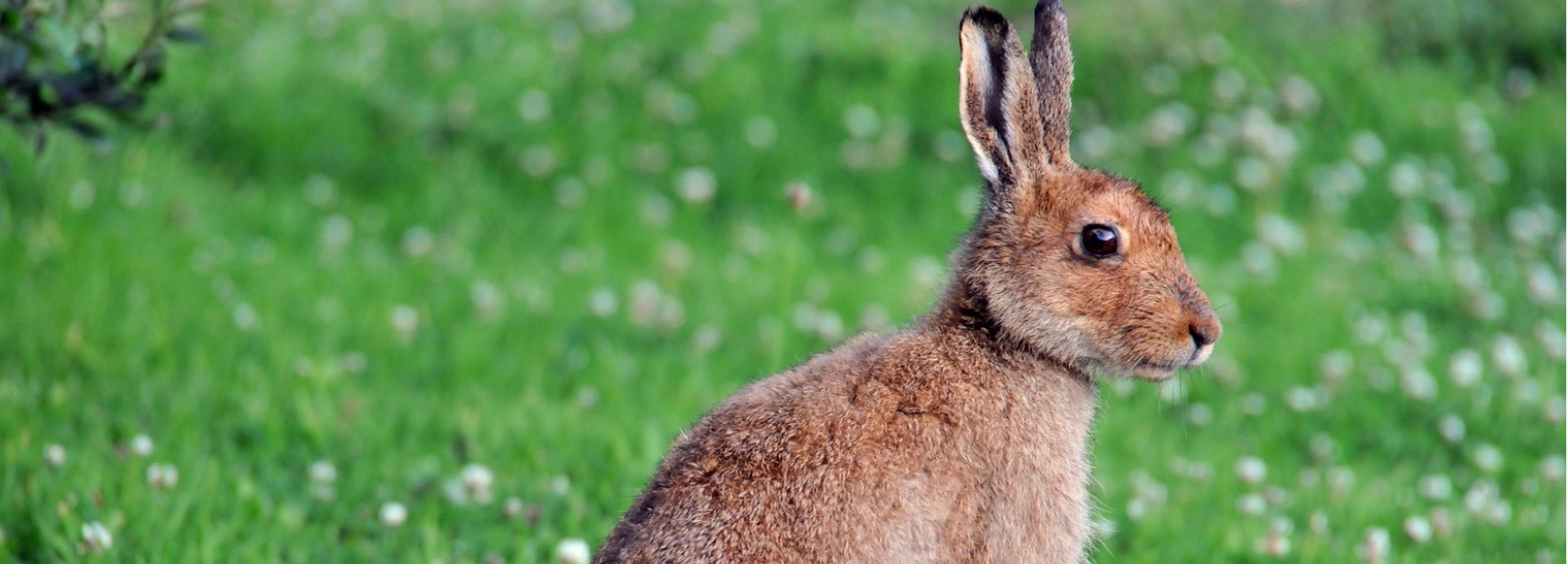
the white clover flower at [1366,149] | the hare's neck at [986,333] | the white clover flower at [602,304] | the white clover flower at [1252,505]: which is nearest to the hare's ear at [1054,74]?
the hare's neck at [986,333]

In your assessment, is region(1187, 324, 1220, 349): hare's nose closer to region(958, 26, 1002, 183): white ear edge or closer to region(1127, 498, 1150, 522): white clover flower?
region(958, 26, 1002, 183): white ear edge

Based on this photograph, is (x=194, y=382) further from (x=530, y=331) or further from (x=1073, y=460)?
(x=1073, y=460)

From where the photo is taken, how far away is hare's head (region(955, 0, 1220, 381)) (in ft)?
14.1

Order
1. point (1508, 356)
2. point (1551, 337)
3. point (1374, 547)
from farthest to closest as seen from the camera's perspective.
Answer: point (1551, 337)
point (1508, 356)
point (1374, 547)

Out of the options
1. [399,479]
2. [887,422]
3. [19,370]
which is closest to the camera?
[887,422]

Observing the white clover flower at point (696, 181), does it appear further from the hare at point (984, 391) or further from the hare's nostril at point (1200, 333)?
the hare's nostril at point (1200, 333)

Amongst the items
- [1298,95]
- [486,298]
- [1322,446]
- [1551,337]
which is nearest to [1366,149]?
[1298,95]

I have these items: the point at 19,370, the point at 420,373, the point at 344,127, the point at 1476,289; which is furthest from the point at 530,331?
the point at 1476,289

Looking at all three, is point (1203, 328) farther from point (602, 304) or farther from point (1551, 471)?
point (602, 304)

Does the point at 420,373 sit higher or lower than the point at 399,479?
higher

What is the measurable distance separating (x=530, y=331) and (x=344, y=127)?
267 centimetres

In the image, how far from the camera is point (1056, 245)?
14.3 ft

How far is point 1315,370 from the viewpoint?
7766mm

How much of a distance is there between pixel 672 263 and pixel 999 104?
4.16 m
